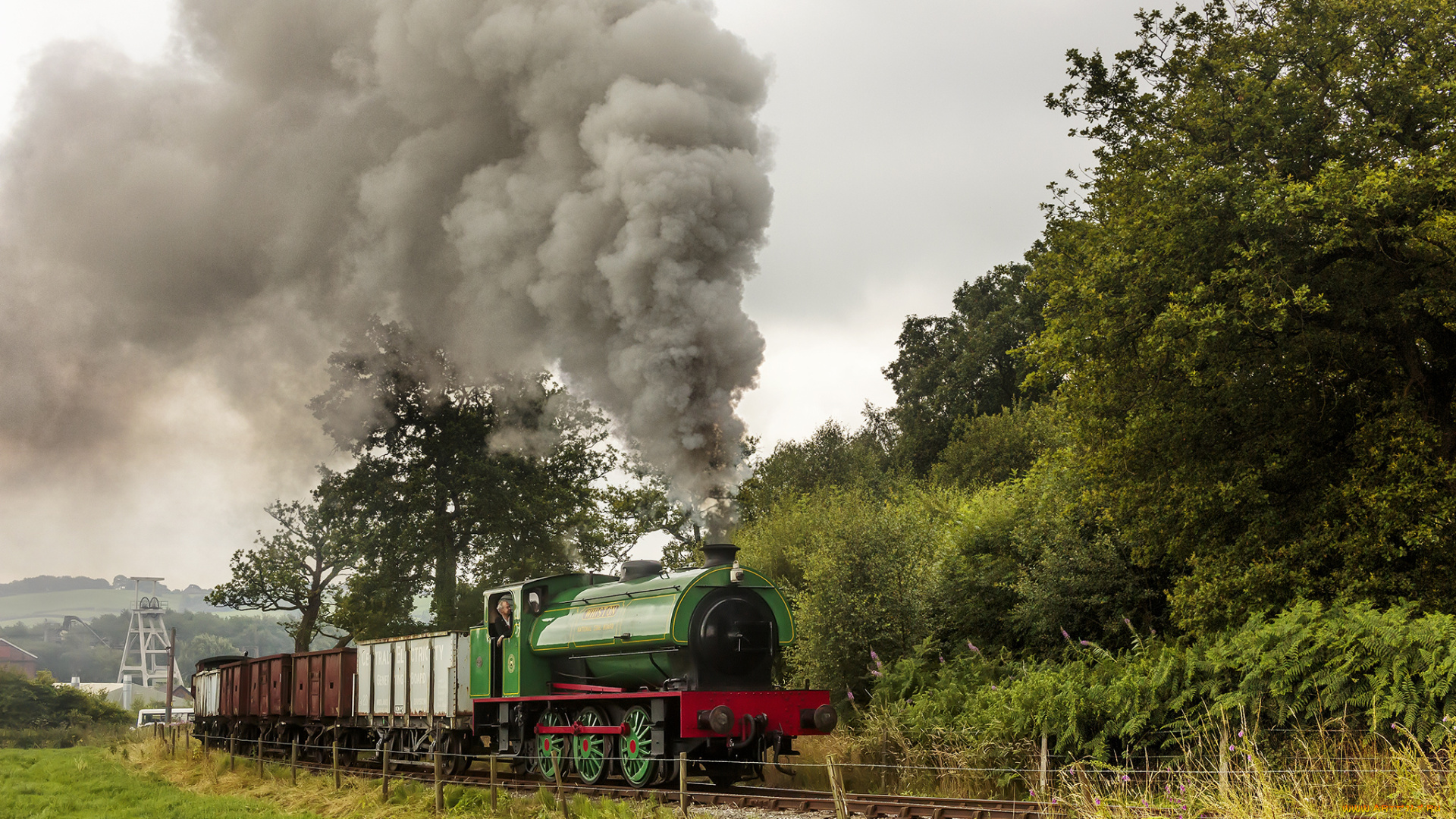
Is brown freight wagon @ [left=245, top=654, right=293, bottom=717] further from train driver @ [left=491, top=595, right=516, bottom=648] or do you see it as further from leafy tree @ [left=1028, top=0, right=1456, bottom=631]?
leafy tree @ [left=1028, top=0, right=1456, bottom=631]

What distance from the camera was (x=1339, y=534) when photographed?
13320mm

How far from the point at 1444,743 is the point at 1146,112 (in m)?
10.9

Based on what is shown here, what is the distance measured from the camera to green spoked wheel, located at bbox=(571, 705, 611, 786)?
1209cm

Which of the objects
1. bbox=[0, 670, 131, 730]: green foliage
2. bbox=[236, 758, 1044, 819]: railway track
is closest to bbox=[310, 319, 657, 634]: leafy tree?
bbox=[236, 758, 1044, 819]: railway track

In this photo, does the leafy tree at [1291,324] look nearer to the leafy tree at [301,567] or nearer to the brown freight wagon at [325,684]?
the brown freight wagon at [325,684]

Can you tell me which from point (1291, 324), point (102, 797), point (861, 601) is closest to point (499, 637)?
point (861, 601)

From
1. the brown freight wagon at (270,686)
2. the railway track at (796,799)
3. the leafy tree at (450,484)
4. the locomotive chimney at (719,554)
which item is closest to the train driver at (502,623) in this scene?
the railway track at (796,799)

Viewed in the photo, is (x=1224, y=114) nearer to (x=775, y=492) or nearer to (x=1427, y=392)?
(x=1427, y=392)

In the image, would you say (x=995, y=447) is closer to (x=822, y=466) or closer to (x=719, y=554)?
(x=822, y=466)

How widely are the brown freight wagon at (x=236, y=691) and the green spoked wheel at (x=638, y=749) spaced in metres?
13.6

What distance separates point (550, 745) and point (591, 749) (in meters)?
0.72

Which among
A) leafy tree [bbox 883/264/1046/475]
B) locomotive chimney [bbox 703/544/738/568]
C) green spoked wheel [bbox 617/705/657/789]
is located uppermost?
leafy tree [bbox 883/264/1046/475]

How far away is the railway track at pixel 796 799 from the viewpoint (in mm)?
8719

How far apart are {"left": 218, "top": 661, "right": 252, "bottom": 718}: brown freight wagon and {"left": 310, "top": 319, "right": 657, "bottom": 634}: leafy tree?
7.48 meters
